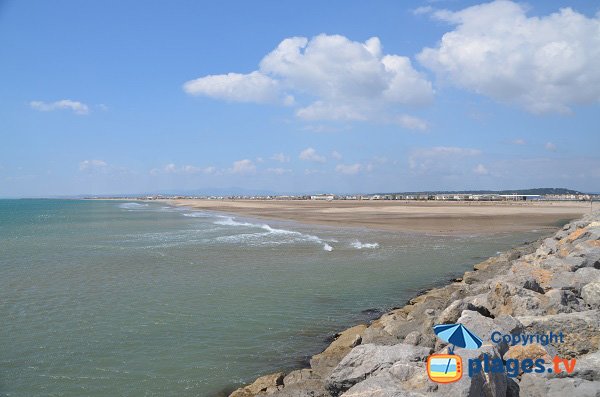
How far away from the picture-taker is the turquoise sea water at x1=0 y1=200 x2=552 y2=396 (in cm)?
927

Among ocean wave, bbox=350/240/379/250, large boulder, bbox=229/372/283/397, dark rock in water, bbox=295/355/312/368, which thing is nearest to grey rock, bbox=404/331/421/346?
dark rock in water, bbox=295/355/312/368

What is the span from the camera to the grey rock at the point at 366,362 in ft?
21.2

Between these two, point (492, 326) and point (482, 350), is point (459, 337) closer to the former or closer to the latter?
point (482, 350)

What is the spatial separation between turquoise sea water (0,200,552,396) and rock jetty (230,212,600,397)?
155 cm

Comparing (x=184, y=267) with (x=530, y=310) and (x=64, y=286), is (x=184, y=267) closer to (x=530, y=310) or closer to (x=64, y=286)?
(x=64, y=286)

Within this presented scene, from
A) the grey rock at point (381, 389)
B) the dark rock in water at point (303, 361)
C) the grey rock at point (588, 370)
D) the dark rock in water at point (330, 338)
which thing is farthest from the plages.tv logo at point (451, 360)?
the dark rock in water at point (330, 338)

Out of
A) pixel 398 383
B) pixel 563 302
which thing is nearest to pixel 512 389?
pixel 398 383

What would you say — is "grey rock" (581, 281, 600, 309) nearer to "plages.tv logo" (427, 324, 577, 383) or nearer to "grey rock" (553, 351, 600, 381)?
"plages.tv logo" (427, 324, 577, 383)

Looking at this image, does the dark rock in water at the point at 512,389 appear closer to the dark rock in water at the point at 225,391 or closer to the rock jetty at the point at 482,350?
the rock jetty at the point at 482,350

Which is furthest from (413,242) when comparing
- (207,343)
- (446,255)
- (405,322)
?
(207,343)

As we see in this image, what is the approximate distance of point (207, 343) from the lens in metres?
10.9

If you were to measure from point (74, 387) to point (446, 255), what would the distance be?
2089 cm

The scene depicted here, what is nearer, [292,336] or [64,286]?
[292,336]

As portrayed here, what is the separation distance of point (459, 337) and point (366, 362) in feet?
4.94
